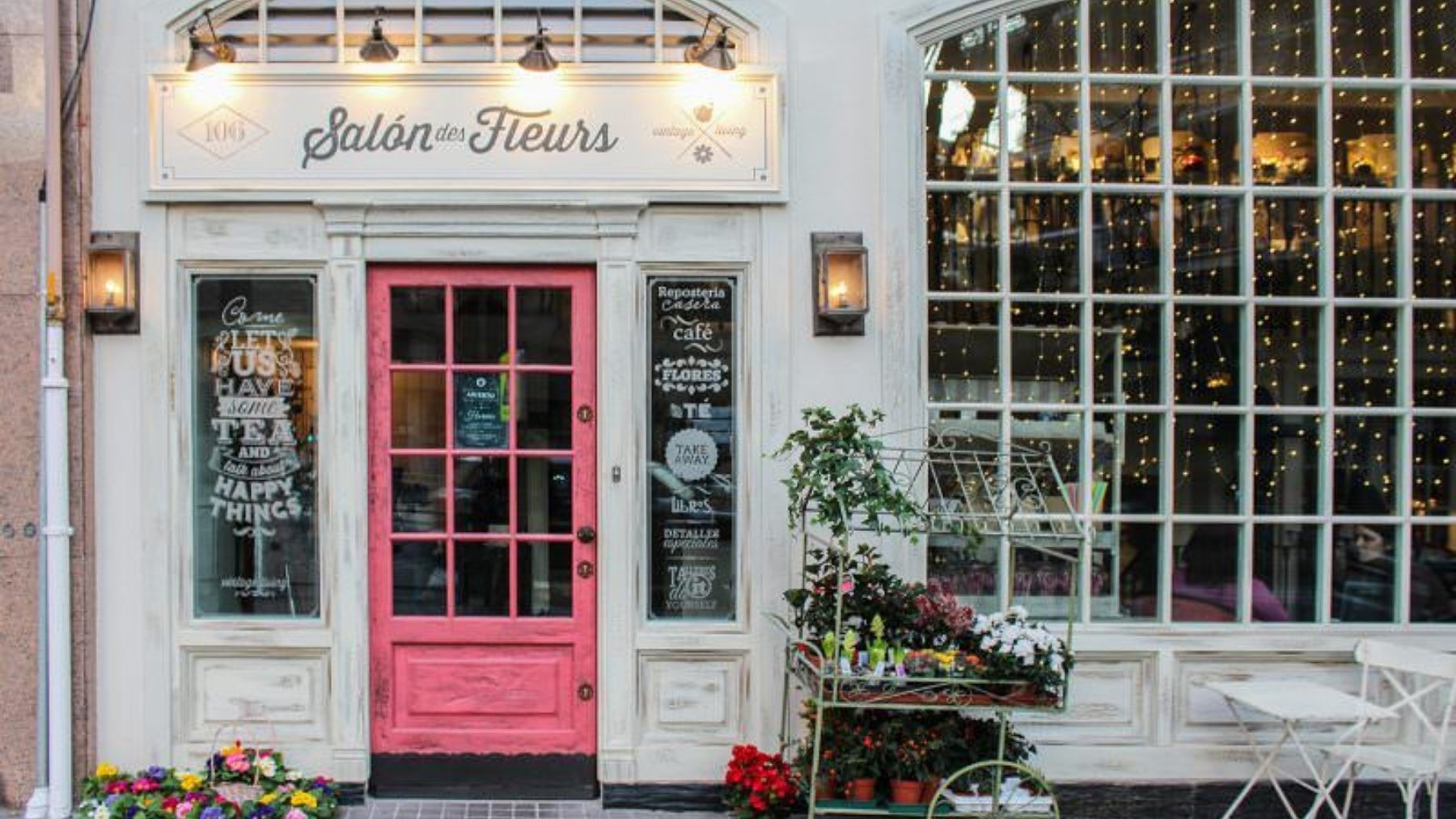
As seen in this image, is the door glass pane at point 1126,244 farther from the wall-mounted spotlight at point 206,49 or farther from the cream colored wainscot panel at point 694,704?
the wall-mounted spotlight at point 206,49

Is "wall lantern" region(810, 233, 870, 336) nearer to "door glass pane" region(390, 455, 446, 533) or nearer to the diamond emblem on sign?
"door glass pane" region(390, 455, 446, 533)

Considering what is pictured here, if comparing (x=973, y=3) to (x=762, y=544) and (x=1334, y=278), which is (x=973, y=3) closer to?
(x=1334, y=278)

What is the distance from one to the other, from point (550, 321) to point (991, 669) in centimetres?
263

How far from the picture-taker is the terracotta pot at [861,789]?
494cm

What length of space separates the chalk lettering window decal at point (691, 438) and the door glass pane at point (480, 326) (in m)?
0.75

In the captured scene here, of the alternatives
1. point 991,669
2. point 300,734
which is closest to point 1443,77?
point 991,669

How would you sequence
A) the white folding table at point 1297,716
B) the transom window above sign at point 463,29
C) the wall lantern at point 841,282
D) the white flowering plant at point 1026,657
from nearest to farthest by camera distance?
the white flowering plant at point 1026,657 → the white folding table at point 1297,716 → the wall lantern at point 841,282 → the transom window above sign at point 463,29

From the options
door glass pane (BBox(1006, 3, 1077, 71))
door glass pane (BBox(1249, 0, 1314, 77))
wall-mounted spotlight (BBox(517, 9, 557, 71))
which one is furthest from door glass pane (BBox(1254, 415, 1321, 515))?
wall-mounted spotlight (BBox(517, 9, 557, 71))

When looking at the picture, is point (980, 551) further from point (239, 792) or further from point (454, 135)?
point (239, 792)

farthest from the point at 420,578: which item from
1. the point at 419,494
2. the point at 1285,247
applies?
the point at 1285,247

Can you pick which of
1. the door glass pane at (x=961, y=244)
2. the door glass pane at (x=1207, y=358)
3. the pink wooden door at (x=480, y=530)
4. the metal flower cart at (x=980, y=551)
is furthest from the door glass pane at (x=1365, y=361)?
the pink wooden door at (x=480, y=530)

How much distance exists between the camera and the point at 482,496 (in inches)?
220

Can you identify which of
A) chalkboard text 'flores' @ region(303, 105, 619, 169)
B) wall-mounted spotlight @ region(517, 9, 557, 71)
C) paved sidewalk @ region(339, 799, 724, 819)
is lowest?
paved sidewalk @ region(339, 799, 724, 819)

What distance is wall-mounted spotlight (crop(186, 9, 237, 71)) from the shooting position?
17.2ft
